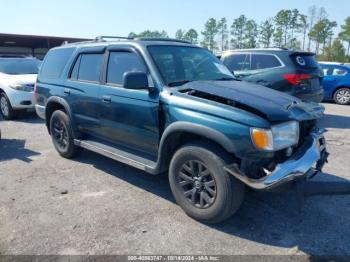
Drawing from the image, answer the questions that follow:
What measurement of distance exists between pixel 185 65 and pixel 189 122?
118cm

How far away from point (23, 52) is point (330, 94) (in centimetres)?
2816

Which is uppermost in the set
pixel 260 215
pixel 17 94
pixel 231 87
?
pixel 231 87

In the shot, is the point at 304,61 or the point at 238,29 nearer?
the point at 304,61

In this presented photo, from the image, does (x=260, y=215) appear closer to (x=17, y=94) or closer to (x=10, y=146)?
(x=10, y=146)

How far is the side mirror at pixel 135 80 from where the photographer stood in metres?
3.86

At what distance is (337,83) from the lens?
13.0 meters

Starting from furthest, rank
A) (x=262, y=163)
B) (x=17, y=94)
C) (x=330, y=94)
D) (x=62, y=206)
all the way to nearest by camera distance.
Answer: (x=330, y=94)
(x=17, y=94)
(x=62, y=206)
(x=262, y=163)

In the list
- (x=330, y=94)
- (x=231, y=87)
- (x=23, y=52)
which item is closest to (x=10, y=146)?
(x=231, y=87)

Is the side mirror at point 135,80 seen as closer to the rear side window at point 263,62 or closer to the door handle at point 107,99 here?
the door handle at point 107,99

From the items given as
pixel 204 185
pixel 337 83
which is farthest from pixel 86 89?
pixel 337 83

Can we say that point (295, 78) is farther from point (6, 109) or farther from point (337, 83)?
point (6, 109)

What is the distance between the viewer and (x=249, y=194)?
4.41m

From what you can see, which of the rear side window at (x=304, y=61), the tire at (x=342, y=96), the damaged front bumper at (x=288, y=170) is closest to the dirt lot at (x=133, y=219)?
the damaged front bumper at (x=288, y=170)

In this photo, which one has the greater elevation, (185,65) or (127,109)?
(185,65)
